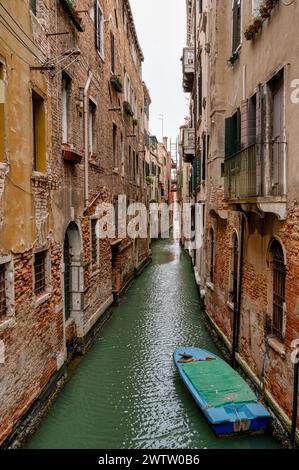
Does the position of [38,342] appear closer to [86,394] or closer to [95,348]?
[86,394]

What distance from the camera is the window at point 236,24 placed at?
399 inches

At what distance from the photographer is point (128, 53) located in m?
21.5

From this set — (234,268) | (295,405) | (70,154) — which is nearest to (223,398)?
(295,405)

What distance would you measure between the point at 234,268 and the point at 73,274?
413cm

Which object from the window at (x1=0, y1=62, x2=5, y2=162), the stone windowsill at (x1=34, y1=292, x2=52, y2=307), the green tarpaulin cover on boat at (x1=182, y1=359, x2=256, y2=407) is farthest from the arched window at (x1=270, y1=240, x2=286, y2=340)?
the window at (x1=0, y1=62, x2=5, y2=162)

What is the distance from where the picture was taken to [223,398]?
7742mm

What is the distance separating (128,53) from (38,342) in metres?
17.3

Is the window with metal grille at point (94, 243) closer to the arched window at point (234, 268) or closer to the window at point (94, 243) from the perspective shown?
the window at point (94, 243)

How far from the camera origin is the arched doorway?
11.3 meters

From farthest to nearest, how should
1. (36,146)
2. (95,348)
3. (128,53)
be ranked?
(128,53), (95,348), (36,146)

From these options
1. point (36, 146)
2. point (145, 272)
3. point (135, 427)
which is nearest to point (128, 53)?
point (145, 272)

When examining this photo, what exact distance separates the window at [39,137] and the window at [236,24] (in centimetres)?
492

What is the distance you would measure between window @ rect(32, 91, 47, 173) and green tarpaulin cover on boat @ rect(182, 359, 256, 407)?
5.08m

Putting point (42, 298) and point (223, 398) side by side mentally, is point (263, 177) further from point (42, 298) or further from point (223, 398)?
point (42, 298)
